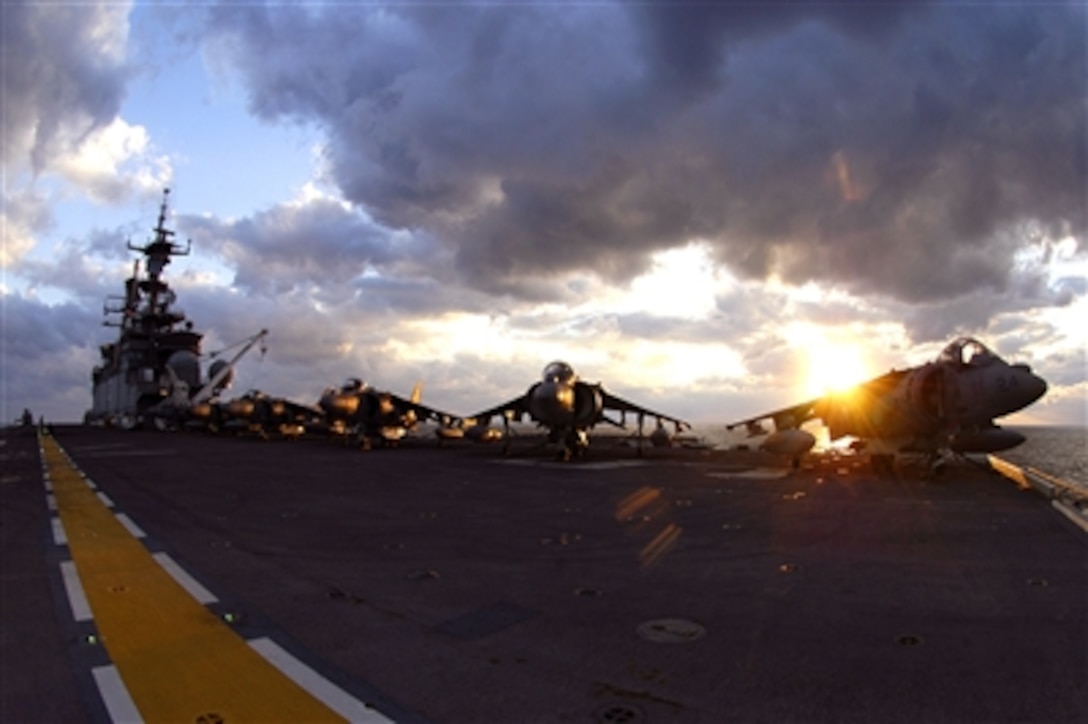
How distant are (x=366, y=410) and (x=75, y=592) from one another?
1302 inches

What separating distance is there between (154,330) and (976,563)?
100839 millimetres

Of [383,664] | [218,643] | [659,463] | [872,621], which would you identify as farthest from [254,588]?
[659,463]

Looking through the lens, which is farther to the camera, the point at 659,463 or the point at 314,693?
the point at 659,463

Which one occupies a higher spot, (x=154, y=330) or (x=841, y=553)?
(x=154, y=330)

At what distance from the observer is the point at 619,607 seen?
6152 millimetres

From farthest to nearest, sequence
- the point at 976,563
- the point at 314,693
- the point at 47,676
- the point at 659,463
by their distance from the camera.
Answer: the point at 659,463 < the point at 976,563 < the point at 47,676 < the point at 314,693

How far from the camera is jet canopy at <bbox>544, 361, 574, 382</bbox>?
90.6 ft

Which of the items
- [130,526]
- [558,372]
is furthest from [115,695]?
[558,372]

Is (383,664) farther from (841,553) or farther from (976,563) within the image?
(976,563)

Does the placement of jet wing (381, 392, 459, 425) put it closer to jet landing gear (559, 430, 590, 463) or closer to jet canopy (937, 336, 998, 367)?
jet landing gear (559, 430, 590, 463)

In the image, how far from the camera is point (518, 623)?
18.8ft

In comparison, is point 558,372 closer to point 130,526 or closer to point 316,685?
point 130,526

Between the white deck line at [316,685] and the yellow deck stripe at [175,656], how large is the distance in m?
0.06

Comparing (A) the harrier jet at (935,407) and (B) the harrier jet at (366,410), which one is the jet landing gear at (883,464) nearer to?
(A) the harrier jet at (935,407)
